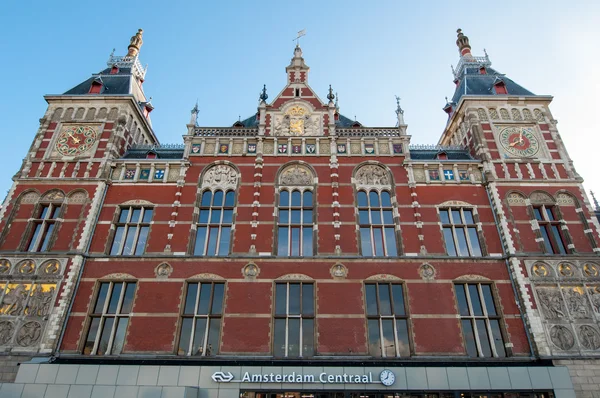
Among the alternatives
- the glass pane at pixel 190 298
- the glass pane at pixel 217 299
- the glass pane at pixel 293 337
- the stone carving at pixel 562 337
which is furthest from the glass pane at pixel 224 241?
the stone carving at pixel 562 337

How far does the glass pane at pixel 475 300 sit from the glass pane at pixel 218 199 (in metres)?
12.8

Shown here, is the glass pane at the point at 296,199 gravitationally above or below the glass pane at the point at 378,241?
above

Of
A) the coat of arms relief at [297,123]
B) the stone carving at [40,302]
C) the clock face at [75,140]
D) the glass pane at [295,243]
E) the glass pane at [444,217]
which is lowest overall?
the stone carving at [40,302]

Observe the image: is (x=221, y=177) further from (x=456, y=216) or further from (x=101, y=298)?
(x=456, y=216)

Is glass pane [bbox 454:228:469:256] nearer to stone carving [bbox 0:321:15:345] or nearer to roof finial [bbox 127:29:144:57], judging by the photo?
stone carving [bbox 0:321:15:345]

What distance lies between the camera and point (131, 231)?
19.3m

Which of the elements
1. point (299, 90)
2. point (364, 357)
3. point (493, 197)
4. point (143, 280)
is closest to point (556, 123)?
point (493, 197)

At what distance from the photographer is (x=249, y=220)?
19.3 m

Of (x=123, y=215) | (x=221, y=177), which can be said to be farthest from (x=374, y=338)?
(x=123, y=215)

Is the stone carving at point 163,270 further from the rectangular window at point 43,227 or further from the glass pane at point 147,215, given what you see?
the rectangular window at point 43,227

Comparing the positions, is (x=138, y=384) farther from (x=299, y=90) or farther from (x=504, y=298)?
(x=299, y=90)

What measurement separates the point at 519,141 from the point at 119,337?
22794 millimetres

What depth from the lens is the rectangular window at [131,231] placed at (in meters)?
18.7

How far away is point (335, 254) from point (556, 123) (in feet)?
51.1
